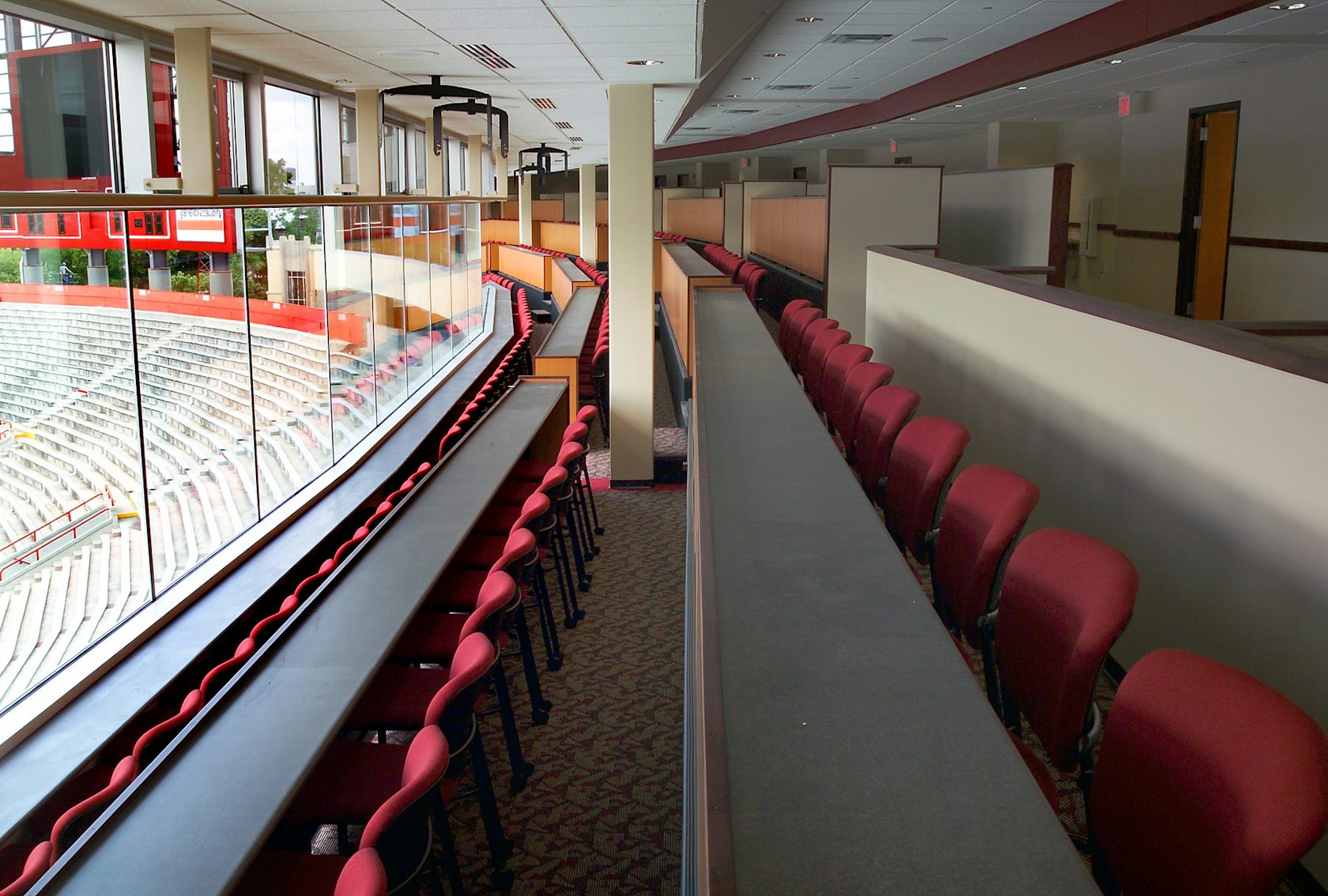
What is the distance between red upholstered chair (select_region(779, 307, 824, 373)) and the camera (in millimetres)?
7559

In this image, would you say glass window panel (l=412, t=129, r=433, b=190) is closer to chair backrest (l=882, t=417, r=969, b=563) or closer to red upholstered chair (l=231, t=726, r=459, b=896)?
chair backrest (l=882, t=417, r=969, b=563)

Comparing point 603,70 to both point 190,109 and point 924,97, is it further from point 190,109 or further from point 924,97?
point 924,97

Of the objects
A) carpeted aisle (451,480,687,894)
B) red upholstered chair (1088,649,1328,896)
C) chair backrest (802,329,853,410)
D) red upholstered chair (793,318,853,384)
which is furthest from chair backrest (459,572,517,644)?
red upholstered chair (793,318,853,384)

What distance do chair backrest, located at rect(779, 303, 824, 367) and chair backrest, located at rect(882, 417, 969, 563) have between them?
3.85 metres

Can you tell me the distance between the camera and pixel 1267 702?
1576mm

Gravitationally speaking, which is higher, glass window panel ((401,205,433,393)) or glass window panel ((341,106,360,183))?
glass window panel ((341,106,360,183))

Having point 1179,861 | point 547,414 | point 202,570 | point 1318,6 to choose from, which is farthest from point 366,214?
point 1179,861

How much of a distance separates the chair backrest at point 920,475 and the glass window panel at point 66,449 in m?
2.82

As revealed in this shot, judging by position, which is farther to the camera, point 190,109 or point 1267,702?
point 190,109

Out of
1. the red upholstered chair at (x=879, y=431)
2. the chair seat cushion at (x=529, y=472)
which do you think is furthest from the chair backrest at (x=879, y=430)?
the chair seat cushion at (x=529, y=472)

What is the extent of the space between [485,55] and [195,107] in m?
1.94

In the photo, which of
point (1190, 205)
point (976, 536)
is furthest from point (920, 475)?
point (1190, 205)

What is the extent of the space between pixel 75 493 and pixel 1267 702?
3.78 meters

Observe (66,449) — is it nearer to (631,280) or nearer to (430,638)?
(430,638)
